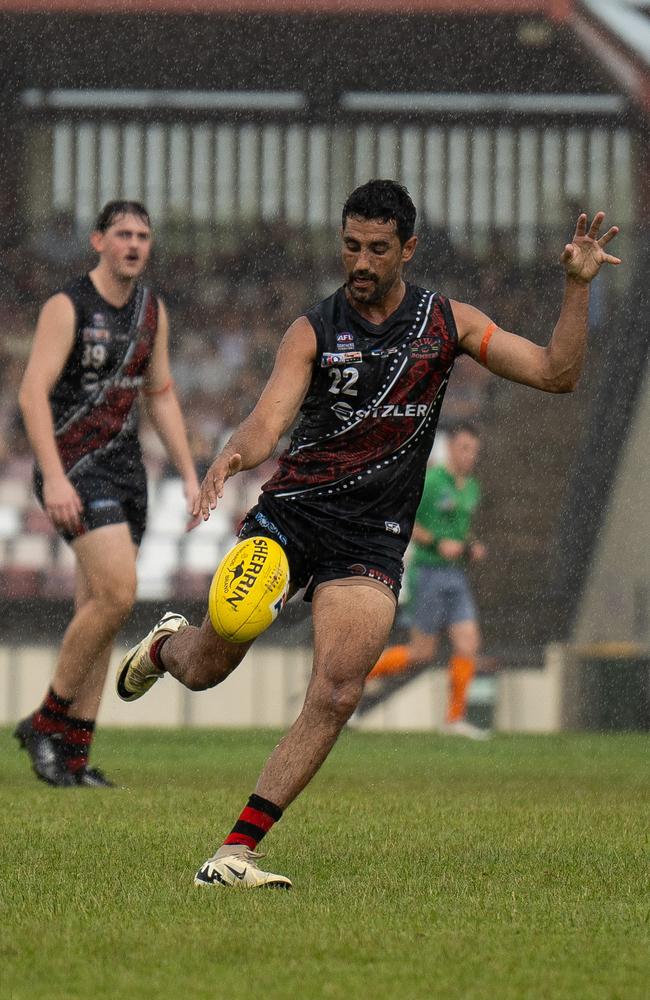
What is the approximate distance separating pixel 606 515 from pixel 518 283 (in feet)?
16.9

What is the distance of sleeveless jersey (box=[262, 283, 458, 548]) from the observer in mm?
5254

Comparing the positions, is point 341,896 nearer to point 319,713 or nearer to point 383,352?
point 319,713

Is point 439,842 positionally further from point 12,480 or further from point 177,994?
point 12,480

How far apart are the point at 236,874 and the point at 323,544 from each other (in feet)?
3.07

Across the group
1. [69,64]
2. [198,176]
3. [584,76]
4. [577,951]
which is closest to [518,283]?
[584,76]

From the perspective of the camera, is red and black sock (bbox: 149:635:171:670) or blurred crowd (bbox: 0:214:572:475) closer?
red and black sock (bbox: 149:635:171:670)

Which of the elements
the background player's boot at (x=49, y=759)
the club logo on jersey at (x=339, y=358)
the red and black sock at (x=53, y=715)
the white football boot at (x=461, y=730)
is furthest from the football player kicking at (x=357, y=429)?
the white football boot at (x=461, y=730)

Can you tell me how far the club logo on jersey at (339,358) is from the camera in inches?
205

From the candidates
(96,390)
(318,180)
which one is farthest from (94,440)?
(318,180)

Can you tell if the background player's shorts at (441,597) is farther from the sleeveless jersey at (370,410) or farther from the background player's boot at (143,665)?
the sleeveless jersey at (370,410)

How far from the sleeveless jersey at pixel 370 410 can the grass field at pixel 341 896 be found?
3.27 ft

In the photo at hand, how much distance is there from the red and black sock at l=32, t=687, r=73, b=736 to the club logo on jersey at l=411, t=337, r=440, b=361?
310cm

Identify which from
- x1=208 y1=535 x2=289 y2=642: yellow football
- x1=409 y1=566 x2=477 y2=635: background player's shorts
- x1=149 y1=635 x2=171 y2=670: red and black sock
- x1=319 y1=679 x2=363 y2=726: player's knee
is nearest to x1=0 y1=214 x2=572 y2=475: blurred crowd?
x1=409 y1=566 x2=477 y2=635: background player's shorts

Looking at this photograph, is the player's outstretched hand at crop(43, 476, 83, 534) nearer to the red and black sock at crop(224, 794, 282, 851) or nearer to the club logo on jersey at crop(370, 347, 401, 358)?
the club logo on jersey at crop(370, 347, 401, 358)
